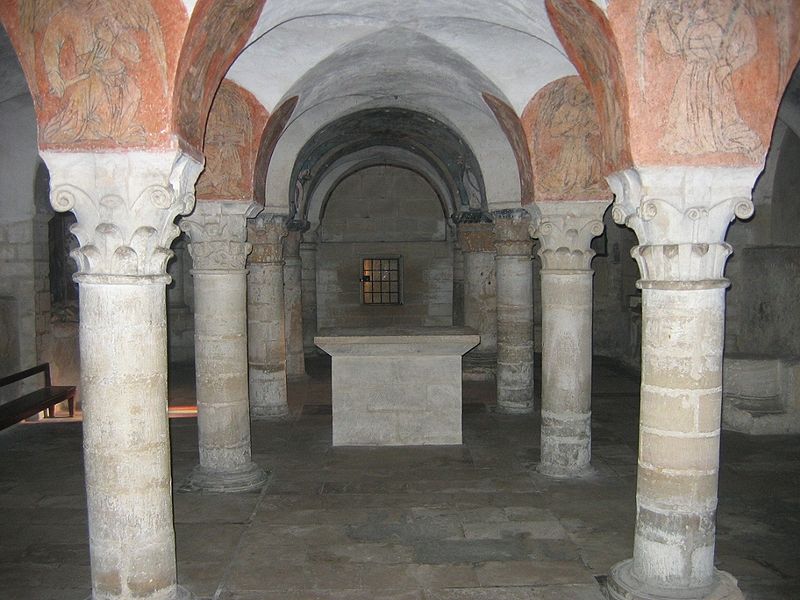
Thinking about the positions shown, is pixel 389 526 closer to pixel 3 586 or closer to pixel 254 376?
pixel 3 586

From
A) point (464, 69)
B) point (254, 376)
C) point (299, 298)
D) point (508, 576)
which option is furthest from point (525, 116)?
point (299, 298)

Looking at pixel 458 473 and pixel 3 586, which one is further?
pixel 458 473

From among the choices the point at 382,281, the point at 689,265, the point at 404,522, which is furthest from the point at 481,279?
the point at 689,265

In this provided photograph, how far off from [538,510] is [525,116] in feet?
12.3

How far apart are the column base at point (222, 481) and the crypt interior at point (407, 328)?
25 millimetres

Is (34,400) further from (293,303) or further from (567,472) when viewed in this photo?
(567,472)

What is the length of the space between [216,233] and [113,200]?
2.70m

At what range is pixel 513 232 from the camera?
32.0ft

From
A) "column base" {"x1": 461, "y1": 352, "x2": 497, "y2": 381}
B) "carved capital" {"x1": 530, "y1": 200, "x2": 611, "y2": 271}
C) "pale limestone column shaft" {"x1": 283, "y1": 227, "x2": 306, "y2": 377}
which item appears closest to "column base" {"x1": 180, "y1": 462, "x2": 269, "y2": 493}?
"carved capital" {"x1": 530, "y1": 200, "x2": 611, "y2": 271}

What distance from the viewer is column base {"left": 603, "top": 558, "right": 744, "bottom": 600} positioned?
4195 mm

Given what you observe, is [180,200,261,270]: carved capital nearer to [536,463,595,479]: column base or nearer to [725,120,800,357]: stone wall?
[536,463,595,479]: column base

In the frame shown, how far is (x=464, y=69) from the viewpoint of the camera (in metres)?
7.05

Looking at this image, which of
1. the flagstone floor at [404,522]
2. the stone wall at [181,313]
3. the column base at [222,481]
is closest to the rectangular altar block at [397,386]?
the flagstone floor at [404,522]

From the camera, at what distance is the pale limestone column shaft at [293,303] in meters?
12.4
